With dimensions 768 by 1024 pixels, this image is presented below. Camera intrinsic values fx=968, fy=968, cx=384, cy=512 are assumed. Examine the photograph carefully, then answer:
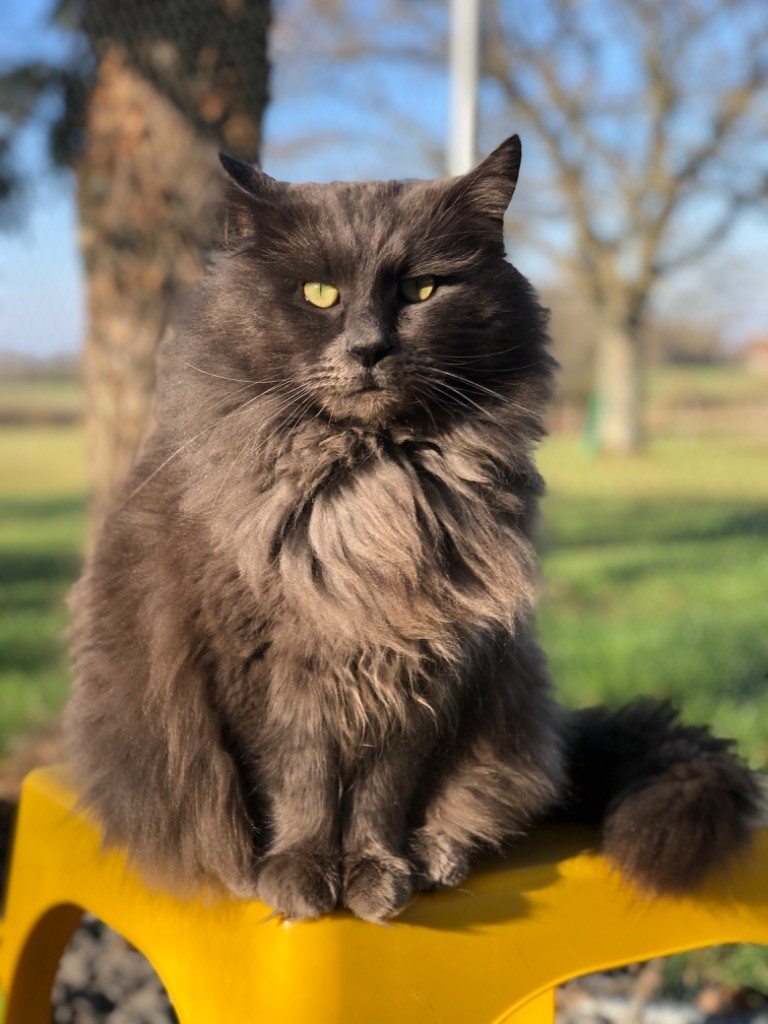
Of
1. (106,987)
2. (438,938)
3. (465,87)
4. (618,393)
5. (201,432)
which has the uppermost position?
(465,87)

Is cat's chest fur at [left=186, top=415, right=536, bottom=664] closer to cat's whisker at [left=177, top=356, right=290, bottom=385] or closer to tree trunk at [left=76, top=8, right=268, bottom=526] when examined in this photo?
cat's whisker at [left=177, top=356, right=290, bottom=385]

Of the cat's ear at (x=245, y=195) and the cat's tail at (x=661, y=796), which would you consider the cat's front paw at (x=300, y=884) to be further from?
the cat's ear at (x=245, y=195)

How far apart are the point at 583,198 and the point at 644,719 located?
578cm

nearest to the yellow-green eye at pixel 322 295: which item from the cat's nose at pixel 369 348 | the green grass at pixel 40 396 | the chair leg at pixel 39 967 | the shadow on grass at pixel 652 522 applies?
the cat's nose at pixel 369 348

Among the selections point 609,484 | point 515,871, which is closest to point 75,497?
point 609,484

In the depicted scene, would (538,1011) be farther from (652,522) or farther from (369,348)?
(652,522)

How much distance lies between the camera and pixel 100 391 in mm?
2900

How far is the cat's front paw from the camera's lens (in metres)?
1.25

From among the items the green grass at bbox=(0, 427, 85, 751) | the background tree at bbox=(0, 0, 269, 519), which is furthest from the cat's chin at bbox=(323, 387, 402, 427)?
the background tree at bbox=(0, 0, 269, 519)

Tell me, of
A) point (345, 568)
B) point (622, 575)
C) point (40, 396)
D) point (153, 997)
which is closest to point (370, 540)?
point (345, 568)

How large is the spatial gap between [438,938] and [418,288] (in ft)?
2.86

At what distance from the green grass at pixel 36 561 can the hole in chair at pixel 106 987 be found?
848mm

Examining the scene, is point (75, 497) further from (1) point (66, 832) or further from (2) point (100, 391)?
(1) point (66, 832)

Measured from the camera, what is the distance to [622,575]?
5.42 metres
